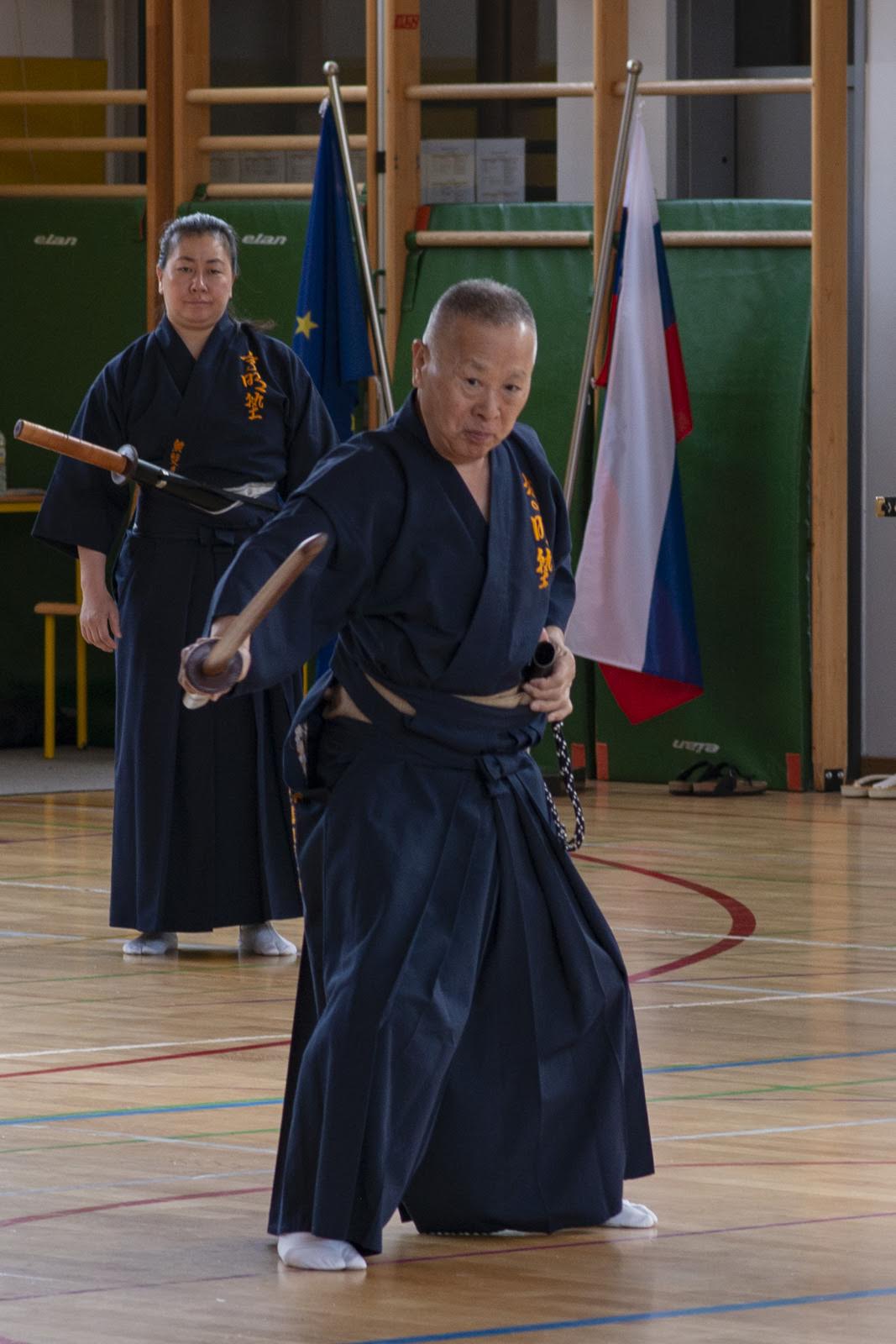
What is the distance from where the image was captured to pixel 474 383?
2.85 metres

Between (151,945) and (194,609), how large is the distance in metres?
0.67

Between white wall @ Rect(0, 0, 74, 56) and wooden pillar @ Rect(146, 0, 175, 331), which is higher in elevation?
white wall @ Rect(0, 0, 74, 56)

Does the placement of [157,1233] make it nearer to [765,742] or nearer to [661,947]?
[661,947]

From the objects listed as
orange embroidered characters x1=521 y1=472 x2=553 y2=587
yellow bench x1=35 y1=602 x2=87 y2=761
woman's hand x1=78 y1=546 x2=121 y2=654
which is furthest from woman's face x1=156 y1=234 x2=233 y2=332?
yellow bench x1=35 y1=602 x2=87 y2=761

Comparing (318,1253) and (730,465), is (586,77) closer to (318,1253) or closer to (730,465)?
(730,465)

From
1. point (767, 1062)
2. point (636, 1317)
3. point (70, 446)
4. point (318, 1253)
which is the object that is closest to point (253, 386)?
point (70, 446)

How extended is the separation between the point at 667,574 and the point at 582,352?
33.3 inches

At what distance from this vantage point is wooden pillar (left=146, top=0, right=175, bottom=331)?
8.85 metres

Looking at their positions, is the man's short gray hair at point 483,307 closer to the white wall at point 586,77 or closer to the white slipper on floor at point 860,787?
the white slipper on floor at point 860,787

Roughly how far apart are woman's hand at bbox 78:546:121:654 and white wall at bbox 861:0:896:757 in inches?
142

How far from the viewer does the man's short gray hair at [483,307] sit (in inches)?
112

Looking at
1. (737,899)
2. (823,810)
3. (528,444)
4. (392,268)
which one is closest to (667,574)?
(823,810)

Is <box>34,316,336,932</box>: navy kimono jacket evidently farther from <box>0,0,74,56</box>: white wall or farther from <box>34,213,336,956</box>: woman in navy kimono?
<box>0,0,74,56</box>: white wall

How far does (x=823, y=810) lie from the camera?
→ 7.41 m
